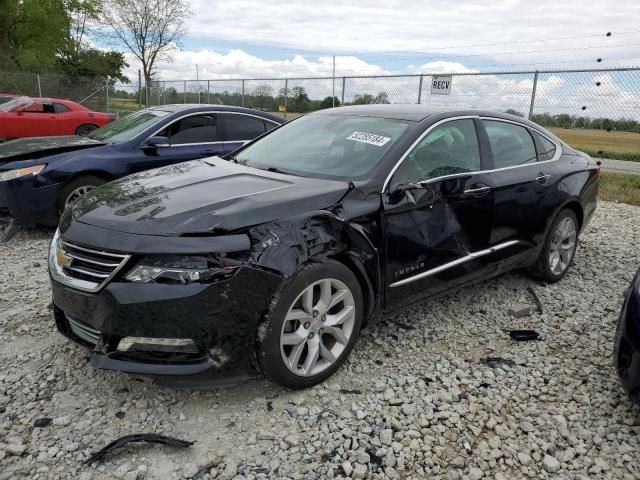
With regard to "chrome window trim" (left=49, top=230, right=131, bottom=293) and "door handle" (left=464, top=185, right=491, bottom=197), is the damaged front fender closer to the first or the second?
"chrome window trim" (left=49, top=230, right=131, bottom=293)

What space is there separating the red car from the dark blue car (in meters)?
8.08

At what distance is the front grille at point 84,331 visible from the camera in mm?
2694

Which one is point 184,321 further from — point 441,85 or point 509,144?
point 441,85

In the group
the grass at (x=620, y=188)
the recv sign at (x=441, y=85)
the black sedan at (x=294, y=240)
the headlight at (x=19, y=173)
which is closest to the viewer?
the black sedan at (x=294, y=240)

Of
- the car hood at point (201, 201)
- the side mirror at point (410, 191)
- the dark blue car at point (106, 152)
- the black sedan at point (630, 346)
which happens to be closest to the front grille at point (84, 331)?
the car hood at point (201, 201)

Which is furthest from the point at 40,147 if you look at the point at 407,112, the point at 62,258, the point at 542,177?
the point at 542,177

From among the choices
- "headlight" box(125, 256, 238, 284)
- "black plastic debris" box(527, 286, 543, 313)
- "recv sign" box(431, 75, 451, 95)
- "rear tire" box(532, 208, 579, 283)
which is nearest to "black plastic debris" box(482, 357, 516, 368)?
"black plastic debris" box(527, 286, 543, 313)

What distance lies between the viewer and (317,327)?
9.40ft

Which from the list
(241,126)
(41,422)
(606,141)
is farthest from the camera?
(606,141)

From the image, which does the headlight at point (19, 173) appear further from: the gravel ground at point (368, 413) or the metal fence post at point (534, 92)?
the metal fence post at point (534, 92)

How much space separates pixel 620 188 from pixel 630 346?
7.52 m

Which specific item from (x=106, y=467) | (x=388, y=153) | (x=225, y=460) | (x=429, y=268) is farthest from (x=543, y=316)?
(x=106, y=467)

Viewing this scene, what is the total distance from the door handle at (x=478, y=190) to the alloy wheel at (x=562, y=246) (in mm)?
1165

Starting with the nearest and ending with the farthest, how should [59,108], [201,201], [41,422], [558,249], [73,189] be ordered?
[41,422] < [201,201] < [558,249] < [73,189] < [59,108]
